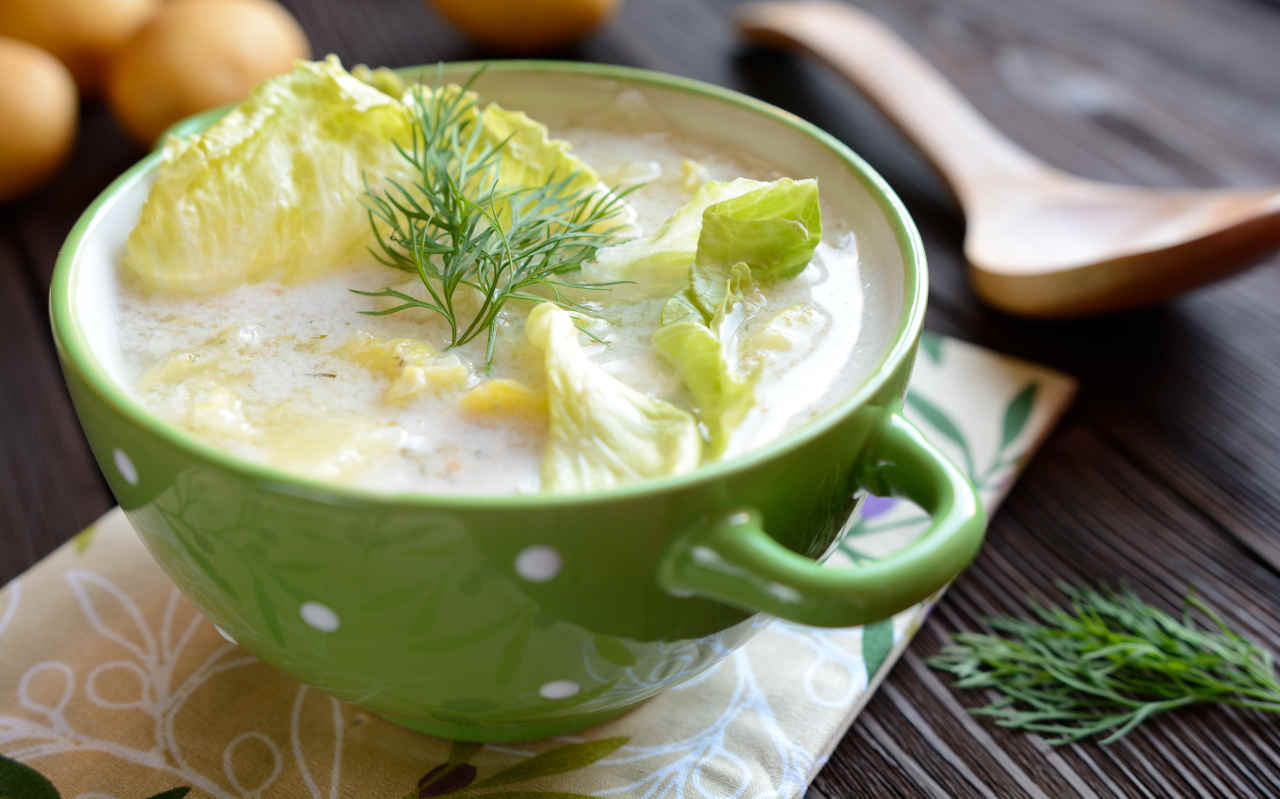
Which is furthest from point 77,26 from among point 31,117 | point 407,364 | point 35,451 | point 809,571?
point 809,571

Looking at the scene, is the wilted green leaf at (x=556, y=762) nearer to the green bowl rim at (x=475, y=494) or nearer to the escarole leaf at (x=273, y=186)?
the green bowl rim at (x=475, y=494)

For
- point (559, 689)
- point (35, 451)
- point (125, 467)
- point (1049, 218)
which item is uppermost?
point (125, 467)

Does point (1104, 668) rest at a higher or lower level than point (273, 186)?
lower

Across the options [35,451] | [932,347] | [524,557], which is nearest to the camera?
[524,557]

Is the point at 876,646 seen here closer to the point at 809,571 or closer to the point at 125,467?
the point at 809,571

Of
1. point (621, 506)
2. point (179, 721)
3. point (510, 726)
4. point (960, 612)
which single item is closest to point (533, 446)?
point (621, 506)

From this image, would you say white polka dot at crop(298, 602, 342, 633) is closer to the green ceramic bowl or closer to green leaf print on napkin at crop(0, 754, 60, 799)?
the green ceramic bowl
